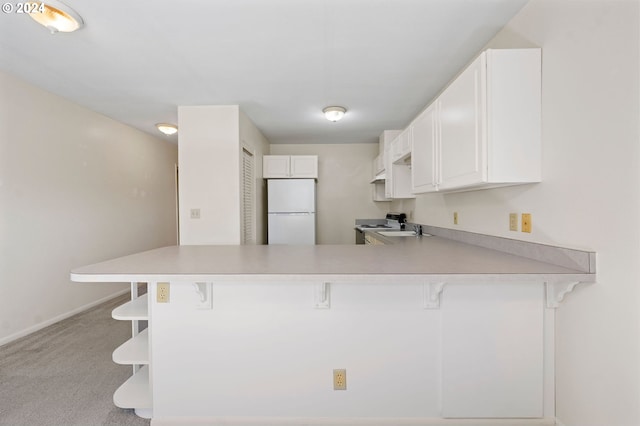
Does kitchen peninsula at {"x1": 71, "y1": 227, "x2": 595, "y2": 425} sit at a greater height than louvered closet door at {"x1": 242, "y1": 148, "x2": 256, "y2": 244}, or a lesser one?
lesser

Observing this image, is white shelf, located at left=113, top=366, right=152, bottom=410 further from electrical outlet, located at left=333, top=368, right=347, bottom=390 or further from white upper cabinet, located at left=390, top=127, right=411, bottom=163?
white upper cabinet, located at left=390, top=127, right=411, bottom=163

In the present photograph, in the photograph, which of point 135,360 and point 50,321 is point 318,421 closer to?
point 135,360

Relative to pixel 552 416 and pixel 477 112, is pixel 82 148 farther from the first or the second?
pixel 552 416

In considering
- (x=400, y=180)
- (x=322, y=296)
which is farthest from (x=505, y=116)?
(x=400, y=180)

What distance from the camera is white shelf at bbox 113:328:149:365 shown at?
1.62 m

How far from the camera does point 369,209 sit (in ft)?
16.8

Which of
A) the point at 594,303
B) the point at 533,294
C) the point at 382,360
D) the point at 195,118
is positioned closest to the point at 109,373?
the point at 382,360

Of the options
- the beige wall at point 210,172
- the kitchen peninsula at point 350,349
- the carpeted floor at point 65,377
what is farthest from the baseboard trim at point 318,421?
the beige wall at point 210,172

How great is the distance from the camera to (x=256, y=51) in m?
2.11

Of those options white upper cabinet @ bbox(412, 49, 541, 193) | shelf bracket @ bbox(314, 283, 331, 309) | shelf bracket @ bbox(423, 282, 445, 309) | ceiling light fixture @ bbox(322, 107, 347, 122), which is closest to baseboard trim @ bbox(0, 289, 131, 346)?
shelf bracket @ bbox(314, 283, 331, 309)

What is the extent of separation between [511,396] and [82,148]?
4.61 metres

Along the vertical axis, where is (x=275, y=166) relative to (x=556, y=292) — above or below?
above

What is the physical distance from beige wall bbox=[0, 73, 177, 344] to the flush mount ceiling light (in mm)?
1355

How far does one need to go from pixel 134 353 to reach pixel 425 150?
2.38 metres
